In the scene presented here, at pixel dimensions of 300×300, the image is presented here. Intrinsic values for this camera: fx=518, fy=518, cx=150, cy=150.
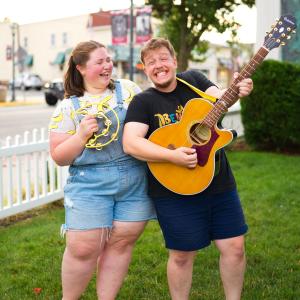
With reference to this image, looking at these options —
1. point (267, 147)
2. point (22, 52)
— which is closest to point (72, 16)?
point (22, 52)

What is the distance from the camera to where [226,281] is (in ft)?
9.18

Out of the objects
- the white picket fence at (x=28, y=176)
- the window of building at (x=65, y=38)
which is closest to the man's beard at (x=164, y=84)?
the white picket fence at (x=28, y=176)

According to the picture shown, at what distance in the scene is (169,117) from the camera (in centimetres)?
268

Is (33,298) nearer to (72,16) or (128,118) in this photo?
(128,118)

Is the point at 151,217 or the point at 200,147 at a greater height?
the point at 200,147

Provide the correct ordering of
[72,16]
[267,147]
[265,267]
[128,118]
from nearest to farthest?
[128,118] → [265,267] → [267,147] → [72,16]

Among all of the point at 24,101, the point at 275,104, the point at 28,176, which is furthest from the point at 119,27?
the point at 28,176

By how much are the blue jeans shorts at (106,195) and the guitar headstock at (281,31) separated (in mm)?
925

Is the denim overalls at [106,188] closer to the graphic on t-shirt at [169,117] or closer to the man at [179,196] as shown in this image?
the man at [179,196]

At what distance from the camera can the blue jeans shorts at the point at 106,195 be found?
8.80ft

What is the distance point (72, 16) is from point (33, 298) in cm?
5275

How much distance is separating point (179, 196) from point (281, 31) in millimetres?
965

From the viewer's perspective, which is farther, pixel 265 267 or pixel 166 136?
pixel 265 267

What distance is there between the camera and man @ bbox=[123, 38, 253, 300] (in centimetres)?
262
